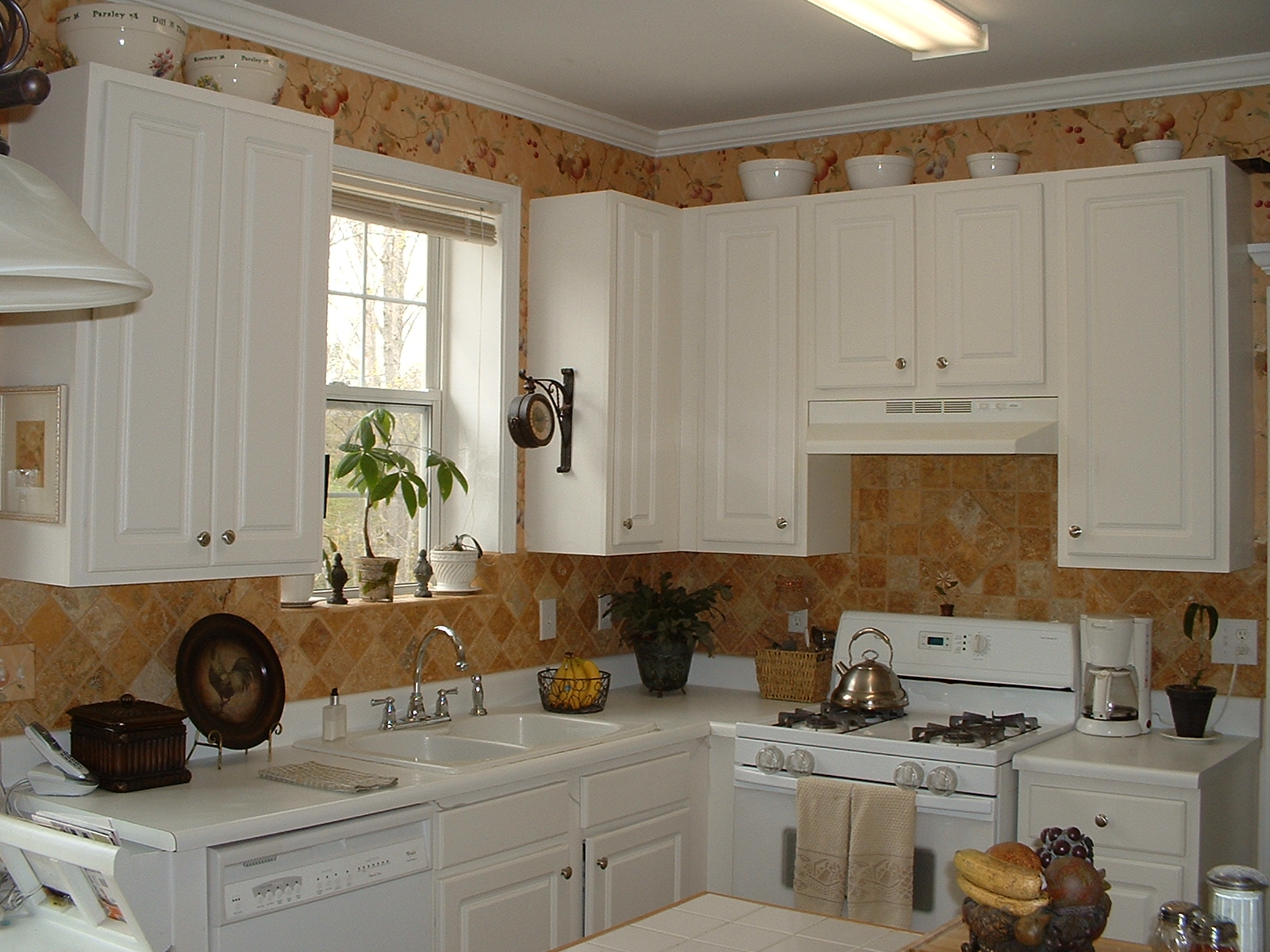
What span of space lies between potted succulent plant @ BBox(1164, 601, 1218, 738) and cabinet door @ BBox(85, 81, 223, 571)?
251 centimetres

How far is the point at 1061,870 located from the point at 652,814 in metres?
2.08

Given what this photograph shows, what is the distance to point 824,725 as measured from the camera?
140 inches

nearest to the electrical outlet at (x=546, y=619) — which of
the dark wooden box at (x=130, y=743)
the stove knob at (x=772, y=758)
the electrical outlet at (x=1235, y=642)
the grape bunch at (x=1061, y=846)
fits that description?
the stove knob at (x=772, y=758)

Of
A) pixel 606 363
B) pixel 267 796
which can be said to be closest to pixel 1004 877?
pixel 267 796

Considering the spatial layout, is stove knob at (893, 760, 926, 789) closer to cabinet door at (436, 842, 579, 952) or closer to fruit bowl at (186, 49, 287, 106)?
cabinet door at (436, 842, 579, 952)

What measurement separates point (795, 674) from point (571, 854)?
1122 mm

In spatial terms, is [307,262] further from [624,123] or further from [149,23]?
[624,123]

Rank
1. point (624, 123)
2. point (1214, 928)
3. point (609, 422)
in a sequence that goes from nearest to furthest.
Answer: point (1214, 928) → point (609, 422) → point (624, 123)

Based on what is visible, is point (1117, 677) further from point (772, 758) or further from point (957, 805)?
point (772, 758)

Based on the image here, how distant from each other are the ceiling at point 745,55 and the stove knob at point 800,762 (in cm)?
189

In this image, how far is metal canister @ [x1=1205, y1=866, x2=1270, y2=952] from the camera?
1.49 m

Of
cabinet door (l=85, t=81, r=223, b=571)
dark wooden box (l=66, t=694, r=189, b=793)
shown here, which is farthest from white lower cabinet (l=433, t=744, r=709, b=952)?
cabinet door (l=85, t=81, r=223, b=571)

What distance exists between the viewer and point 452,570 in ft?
12.6

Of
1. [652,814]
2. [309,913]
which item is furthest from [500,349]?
[309,913]
